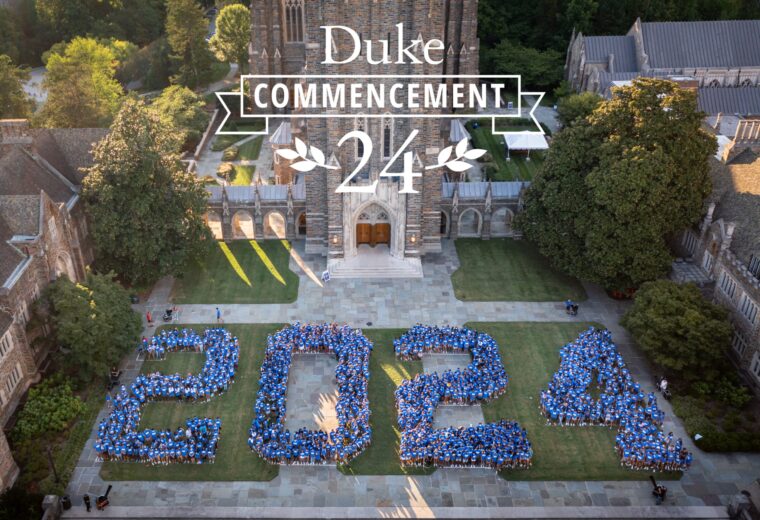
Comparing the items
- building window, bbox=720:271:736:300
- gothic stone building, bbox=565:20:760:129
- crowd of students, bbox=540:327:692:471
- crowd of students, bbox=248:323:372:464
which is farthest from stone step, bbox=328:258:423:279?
gothic stone building, bbox=565:20:760:129

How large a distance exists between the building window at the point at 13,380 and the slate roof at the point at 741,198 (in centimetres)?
4588

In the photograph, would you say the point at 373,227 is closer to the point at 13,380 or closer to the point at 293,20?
the point at 13,380

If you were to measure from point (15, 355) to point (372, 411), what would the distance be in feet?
68.8

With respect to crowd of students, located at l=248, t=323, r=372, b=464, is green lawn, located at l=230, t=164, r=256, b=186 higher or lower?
higher

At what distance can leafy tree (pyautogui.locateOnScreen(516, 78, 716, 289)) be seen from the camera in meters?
45.3

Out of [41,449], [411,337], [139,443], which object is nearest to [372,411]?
[411,337]

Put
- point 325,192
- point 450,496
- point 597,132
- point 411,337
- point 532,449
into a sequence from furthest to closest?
point 325,192 < point 597,132 < point 411,337 < point 532,449 < point 450,496

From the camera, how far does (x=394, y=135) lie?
163 feet

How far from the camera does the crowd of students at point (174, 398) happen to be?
1431 inches

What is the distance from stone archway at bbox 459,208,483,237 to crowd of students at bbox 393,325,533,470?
14.1 meters

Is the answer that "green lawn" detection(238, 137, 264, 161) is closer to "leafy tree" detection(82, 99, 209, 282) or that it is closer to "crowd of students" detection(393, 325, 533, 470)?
"leafy tree" detection(82, 99, 209, 282)

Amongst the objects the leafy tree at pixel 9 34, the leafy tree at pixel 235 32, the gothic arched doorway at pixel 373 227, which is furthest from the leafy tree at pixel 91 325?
the leafy tree at pixel 9 34

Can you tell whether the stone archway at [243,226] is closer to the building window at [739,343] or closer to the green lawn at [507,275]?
the green lawn at [507,275]

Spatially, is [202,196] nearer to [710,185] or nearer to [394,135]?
[394,135]
